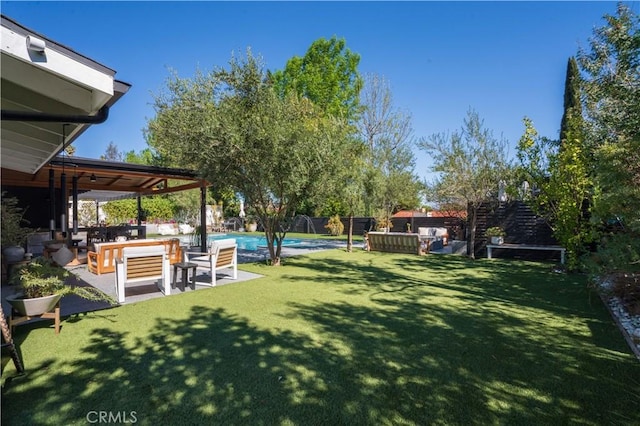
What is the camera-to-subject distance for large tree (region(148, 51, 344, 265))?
8.57 meters

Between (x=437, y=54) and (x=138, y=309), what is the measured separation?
1321 centimetres

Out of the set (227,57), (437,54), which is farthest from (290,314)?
(437,54)

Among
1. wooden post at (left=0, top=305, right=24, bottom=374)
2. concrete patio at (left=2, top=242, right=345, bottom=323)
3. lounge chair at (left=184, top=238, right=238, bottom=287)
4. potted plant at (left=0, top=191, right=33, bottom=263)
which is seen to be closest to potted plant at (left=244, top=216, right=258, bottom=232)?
concrete patio at (left=2, top=242, right=345, bottom=323)

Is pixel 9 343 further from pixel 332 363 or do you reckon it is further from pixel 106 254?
pixel 106 254

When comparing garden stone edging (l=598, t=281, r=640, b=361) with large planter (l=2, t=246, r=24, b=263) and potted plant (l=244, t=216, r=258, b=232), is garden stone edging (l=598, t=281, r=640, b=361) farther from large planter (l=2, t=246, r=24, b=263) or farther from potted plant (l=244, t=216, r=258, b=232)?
potted plant (l=244, t=216, r=258, b=232)

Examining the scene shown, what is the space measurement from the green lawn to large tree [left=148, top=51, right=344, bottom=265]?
12.5 ft

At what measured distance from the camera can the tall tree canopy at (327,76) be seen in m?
24.4

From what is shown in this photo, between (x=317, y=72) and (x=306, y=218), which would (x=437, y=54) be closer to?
(x=317, y=72)

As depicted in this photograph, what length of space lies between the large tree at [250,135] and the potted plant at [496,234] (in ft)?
24.1

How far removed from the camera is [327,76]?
81.6 ft

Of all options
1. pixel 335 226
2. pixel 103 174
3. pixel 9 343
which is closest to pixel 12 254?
pixel 103 174

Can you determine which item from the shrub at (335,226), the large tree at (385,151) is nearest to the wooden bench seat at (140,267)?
the large tree at (385,151)

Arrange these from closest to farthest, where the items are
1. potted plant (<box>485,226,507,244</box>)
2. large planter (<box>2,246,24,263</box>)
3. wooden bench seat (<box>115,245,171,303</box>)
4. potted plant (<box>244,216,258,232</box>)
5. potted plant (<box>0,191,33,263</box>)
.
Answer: wooden bench seat (<box>115,245,171,303</box>)
potted plant (<box>0,191,33,263</box>)
large planter (<box>2,246,24,263</box>)
potted plant (<box>485,226,507,244</box>)
potted plant (<box>244,216,258,232</box>)

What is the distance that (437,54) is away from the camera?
12969 mm
